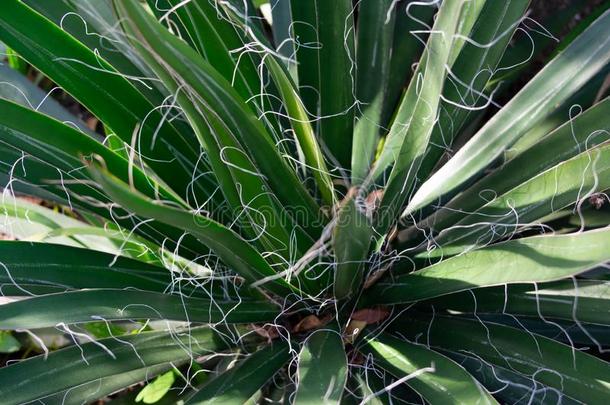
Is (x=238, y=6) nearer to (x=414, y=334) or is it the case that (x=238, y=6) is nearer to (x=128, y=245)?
(x=128, y=245)

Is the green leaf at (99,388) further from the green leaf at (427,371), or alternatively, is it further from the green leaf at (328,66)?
the green leaf at (328,66)

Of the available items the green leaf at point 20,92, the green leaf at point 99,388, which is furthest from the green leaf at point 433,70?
the green leaf at point 20,92

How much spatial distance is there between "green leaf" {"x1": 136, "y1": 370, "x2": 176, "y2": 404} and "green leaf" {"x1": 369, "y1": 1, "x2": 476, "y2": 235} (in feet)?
1.54

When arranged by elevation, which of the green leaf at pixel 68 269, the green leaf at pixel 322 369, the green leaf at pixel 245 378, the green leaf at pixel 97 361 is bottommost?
the green leaf at pixel 245 378

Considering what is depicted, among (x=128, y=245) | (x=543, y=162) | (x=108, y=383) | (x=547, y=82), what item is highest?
(x=547, y=82)

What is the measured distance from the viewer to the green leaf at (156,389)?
1.11 m

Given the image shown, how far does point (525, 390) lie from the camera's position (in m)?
0.94

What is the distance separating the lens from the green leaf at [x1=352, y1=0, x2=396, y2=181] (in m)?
1.03

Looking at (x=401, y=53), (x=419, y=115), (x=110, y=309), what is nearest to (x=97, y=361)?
(x=110, y=309)

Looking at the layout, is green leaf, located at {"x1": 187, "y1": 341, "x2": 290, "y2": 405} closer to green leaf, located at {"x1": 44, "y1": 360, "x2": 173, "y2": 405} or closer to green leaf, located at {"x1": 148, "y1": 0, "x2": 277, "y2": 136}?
green leaf, located at {"x1": 44, "y1": 360, "x2": 173, "y2": 405}

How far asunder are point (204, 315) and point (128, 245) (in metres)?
0.31

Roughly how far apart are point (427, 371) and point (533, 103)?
39 centimetres

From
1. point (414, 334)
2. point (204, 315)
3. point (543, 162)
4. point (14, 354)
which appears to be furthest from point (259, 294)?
point (14, 354)

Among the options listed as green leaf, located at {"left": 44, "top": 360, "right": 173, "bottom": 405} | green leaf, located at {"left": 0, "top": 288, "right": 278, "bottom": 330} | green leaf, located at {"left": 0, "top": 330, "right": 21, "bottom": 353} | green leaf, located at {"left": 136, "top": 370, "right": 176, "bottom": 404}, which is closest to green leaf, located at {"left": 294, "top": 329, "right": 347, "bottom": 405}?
green leaf, located at {"left": 0, "top": 288, "right": 278, "bottom": 330}
